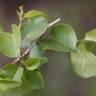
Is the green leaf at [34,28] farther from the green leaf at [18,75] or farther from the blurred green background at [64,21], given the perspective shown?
the blurred green background at [64,21]

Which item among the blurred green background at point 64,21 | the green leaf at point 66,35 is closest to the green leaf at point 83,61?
the green leaf at point 66,35

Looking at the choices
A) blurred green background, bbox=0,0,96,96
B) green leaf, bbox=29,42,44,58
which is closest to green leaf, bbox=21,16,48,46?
green leaf, bbox=29,42,44,58

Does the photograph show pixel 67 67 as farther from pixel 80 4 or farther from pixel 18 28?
pixel 18 28

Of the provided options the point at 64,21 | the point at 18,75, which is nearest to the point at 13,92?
the point at 18,75

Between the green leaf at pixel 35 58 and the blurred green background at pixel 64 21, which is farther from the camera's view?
the blurred green background at pixel 64 21

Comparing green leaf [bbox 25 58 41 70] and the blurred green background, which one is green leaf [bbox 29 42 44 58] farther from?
the blurred green background

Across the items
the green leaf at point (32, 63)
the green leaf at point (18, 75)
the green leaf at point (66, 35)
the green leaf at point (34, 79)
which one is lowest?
the green leaf at point (34, 79)

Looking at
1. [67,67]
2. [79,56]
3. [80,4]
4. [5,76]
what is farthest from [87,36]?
[80,4]
